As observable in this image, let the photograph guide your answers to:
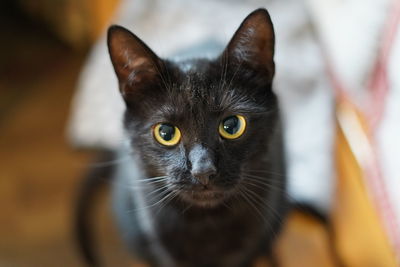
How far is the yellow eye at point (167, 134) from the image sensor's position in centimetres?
85

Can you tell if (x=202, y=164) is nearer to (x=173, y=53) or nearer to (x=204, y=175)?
(x=204, y=175)

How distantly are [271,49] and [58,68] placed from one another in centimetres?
137

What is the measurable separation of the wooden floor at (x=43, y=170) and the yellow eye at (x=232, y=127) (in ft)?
1.73

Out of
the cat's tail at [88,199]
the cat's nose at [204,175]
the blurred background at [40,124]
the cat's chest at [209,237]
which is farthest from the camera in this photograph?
the blurred background at [40,124]

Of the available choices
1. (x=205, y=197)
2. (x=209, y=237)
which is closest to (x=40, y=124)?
(x=209, y=237)

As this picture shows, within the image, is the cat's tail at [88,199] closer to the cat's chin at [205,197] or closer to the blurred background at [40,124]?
the blurred background at [40,124]

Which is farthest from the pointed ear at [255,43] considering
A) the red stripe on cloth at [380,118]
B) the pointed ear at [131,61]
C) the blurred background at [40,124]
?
the blurred background at [40,124]

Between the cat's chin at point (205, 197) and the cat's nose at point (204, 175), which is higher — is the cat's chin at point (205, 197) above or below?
below

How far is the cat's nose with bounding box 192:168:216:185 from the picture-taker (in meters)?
0.78

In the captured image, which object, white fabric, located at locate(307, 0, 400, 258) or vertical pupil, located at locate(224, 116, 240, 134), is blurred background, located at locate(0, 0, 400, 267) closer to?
white fabric, located at locate(307, 0, 400, 258)

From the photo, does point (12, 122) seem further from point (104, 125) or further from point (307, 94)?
point (307, 94)

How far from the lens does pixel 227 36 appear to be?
4.88ft

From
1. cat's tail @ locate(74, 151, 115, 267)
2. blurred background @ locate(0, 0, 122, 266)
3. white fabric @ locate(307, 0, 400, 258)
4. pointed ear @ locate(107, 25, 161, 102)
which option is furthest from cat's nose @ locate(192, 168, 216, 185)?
blurred background @ locate(0, 0, 122, 266)

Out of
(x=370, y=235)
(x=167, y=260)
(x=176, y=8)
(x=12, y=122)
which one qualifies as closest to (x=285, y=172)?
(x=370, y=235)
